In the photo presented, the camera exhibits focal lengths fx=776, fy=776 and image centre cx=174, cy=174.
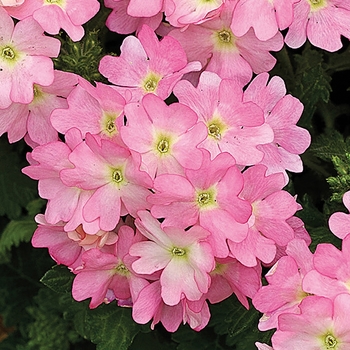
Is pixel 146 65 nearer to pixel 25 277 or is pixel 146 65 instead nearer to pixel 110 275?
pixel 110 275

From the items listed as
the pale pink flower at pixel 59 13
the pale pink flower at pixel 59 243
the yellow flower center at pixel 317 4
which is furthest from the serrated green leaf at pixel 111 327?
the yellow flower center at pixel 317 4

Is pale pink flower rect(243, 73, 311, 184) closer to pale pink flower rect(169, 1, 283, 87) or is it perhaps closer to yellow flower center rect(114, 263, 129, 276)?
pale pink flower rect(169, 1, 283, 87)

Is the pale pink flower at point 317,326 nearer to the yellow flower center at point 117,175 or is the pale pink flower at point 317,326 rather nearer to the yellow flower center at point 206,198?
the yellow flower center at point 206,198

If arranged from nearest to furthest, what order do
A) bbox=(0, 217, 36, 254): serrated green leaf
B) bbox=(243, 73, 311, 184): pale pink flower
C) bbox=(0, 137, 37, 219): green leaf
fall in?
bbox=(243, 73, 311, 184): pale pink flower, bbox=(0, 137, 37, 219): green leaf, bbox=(0, 217, 36, 254): serrated green leaf

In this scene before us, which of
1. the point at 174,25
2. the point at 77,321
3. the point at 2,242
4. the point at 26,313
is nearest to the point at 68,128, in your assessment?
the point at 174,25

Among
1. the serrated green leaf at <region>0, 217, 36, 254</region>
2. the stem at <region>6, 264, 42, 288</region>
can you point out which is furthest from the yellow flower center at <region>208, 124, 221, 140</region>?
the stem at <region>6, 264, 42, 288</region>

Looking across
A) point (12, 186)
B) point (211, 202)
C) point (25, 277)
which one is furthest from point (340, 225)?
point (25, 277)

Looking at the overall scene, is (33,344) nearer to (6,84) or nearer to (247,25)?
(6,84)
